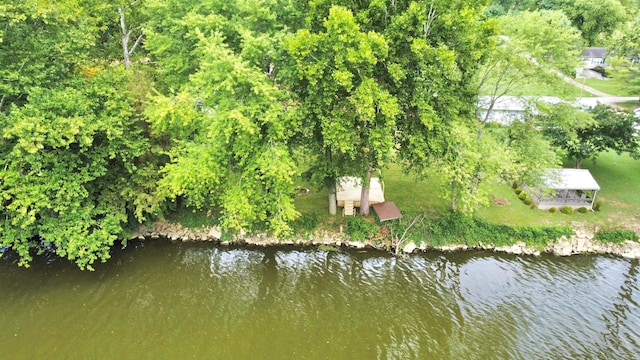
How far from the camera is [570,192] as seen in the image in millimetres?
24562

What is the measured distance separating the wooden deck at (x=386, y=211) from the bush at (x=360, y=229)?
686mm

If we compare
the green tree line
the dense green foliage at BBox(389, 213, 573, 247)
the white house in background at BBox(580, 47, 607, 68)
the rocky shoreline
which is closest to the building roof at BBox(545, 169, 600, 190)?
the dense green foliage at BBox(389, 213, 573, 247)

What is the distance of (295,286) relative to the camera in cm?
1900

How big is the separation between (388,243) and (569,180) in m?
12.4

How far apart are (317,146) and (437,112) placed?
5.95m

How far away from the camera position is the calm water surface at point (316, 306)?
51.3ft

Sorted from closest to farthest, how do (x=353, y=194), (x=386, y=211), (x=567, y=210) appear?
(x=386, y=211)
(x=353, y=194)
(x=567, y=210)

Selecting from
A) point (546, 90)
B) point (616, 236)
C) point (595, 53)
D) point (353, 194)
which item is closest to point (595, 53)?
point (595, 53)

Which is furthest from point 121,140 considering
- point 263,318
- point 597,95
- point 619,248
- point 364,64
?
point 597,95

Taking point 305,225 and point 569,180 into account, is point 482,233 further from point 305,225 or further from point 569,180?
point 305,225

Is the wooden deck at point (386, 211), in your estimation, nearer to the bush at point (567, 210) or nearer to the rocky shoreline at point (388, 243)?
the rocky shoreline at point (388, 243)

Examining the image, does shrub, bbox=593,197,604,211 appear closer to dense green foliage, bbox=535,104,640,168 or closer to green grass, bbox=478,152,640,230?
green grass, bbox=478,152,640,230

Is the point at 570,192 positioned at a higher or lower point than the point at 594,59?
lower

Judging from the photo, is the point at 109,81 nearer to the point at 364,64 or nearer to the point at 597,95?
the point at 364,64
